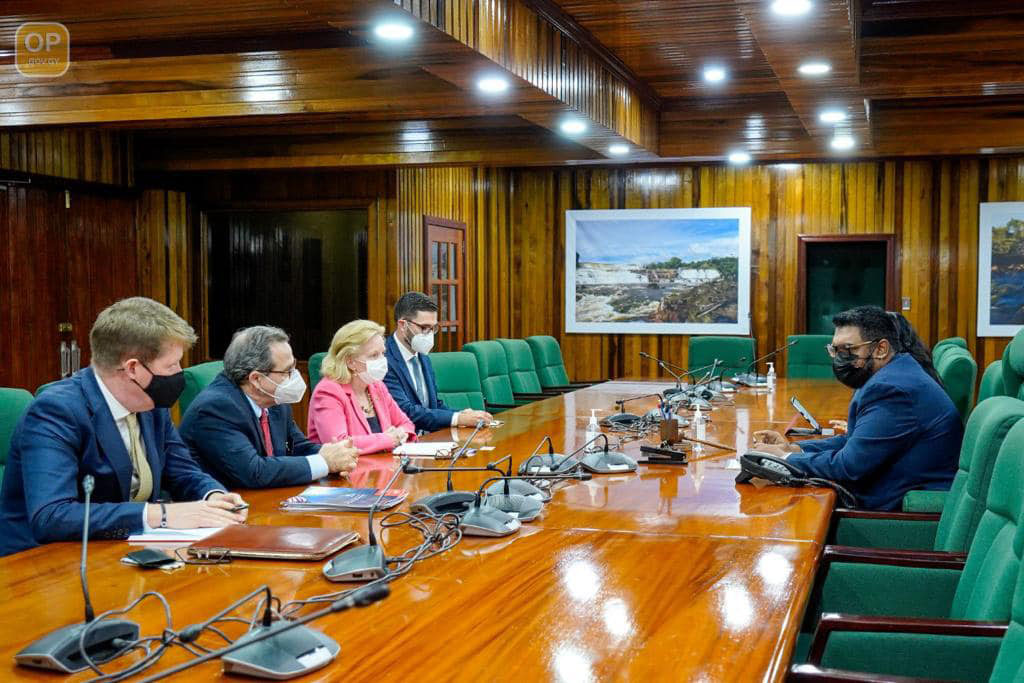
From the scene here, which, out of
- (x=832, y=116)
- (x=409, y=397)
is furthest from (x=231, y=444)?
(x=832, y=116)

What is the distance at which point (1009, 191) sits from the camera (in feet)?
31.4

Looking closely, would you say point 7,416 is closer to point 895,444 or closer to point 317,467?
point 317,467

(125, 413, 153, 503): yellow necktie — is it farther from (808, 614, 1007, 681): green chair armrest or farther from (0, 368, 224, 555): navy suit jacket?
(808, 614, 1007, 681): green chair armrest

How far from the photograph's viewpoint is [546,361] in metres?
8.16

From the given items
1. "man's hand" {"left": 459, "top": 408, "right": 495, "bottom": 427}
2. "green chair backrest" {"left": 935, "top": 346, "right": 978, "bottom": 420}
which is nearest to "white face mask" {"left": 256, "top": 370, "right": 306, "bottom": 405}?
"man's hand" {"left": 459, "top": 408, "right": 495, "bottom": 427}

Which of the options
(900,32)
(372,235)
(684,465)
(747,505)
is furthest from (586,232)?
(747,505)

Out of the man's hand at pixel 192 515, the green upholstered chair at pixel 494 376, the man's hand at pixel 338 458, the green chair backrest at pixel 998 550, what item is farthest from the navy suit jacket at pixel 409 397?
the green chair backrest at pixel 998 550

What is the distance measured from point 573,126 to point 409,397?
186cm

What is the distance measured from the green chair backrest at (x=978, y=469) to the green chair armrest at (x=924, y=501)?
40 centimetres

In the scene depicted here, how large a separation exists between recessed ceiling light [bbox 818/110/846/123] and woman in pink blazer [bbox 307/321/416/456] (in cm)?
340

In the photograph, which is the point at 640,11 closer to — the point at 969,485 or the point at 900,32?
the point at 900,32

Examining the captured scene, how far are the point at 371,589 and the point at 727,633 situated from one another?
2.66 feet

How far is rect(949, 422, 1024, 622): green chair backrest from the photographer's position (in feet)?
7.03

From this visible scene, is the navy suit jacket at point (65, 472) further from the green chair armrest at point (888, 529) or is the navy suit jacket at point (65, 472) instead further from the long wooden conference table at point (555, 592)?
the green chair armrest at point (888, 529)
